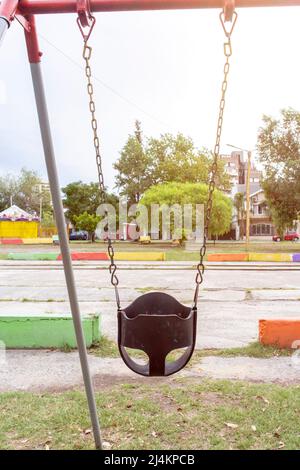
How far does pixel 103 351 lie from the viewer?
4762 mm

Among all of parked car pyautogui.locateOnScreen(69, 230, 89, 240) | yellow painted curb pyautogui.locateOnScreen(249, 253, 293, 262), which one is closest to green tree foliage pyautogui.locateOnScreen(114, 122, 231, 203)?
parked car pyautogui.locateOnScreen(69, 230, 89, 240)

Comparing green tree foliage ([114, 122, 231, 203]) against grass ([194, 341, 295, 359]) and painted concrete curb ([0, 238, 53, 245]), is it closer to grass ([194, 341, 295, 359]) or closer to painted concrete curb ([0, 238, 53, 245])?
painted concrete curb ([0, 238, 53, 245])

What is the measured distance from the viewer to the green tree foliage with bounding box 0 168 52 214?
188 ft

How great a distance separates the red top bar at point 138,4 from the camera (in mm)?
2486

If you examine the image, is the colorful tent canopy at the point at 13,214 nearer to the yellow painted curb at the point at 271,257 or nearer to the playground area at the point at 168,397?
the yellow painted curb at the point at 271,257

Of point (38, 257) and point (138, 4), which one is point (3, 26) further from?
point (38, 257)

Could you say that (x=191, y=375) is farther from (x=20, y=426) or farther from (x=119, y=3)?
(x=119, y=3)

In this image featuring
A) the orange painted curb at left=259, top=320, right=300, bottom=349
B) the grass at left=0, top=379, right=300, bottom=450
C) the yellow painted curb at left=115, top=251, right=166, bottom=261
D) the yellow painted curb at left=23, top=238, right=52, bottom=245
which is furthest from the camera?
the yellow painted curb at left=23, top=238, right=52, bottom=245

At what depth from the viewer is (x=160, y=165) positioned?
1671 inches

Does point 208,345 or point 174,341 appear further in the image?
point 208,345

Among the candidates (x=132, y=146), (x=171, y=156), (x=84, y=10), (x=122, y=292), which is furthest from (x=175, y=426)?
(x=132, y=146)

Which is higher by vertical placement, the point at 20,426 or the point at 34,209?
the point at 34,209

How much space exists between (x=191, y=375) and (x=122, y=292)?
543cm

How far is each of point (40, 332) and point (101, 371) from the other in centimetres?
106
